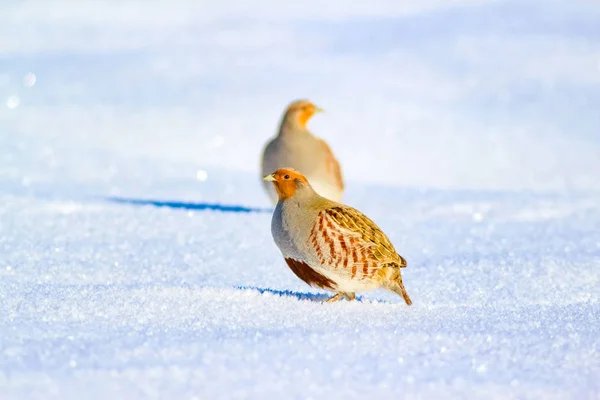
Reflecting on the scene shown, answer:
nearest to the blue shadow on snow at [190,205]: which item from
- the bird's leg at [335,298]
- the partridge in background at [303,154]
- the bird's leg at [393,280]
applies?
the partridge in background at [303,154]

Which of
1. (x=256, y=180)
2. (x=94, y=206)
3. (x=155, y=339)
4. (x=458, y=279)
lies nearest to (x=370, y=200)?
(x=256, y=180)

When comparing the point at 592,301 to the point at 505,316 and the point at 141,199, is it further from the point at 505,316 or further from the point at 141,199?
the point at 141,199

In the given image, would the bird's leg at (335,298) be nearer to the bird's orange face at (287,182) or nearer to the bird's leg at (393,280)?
the bird's leg at (393,280)

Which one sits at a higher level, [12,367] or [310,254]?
[310,254]

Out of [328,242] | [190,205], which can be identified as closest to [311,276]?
[328,242]

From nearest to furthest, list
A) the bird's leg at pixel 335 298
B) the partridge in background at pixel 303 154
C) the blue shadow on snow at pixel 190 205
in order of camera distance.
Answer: the bird's leg at pixel 335 298, the partridge in background at pixel 303 154, the blue shadow on snow at pixel 190 205

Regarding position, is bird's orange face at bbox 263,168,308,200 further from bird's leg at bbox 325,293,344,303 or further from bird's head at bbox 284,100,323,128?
bird's head at bbox 284,100,323,128
